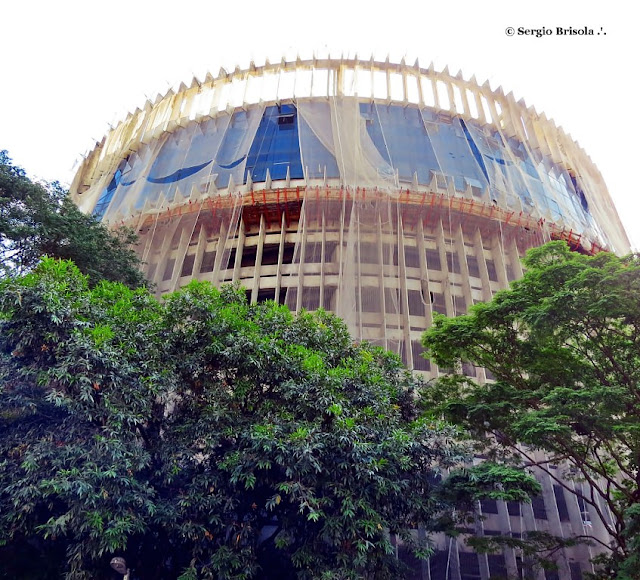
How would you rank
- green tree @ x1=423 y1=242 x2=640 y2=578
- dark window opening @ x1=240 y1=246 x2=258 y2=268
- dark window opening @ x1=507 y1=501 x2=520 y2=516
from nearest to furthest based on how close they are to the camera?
green tree @ x1=423 y1=242 x2=640 y2=578 → dark window opening @ x1=507 y1=501 x2=520 y2=516 → dark window opening @ x1=240 y1=246 x2=258 y2=268

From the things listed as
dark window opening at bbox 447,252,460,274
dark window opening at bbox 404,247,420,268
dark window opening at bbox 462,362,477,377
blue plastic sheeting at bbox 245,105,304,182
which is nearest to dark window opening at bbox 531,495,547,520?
dark window opening at bbox 462,362,477,377

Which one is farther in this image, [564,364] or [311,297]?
[311,297]

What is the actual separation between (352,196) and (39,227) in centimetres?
1312

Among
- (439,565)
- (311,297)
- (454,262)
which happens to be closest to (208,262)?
(311,297)

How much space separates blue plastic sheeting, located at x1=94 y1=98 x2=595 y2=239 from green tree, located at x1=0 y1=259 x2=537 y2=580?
14.6 metres

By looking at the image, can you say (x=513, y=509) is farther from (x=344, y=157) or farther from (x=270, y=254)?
(x=344, y=157)

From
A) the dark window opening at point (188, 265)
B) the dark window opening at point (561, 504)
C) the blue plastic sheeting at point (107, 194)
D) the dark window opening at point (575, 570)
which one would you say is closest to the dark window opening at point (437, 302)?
the dark window opening at point (561, 504)

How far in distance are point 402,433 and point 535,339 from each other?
398 cm

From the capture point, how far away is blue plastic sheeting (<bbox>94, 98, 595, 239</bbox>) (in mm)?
25391

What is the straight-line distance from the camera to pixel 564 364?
12.6 m

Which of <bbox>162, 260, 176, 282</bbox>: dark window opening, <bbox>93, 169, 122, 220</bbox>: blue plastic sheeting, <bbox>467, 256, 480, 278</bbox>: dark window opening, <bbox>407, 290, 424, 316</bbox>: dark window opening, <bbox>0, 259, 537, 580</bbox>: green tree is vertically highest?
<bbox>93, 169, 122, 220</bbox>: blue plastic sheeting

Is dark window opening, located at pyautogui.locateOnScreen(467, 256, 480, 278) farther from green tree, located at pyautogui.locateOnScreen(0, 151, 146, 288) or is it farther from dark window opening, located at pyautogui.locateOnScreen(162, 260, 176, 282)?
green tree, located at pyautogui.locateOnScreen(0, 151, 146, 288)

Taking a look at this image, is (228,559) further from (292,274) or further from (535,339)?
(292,274)

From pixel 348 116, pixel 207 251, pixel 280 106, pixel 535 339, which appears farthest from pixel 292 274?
pixel 535 339
